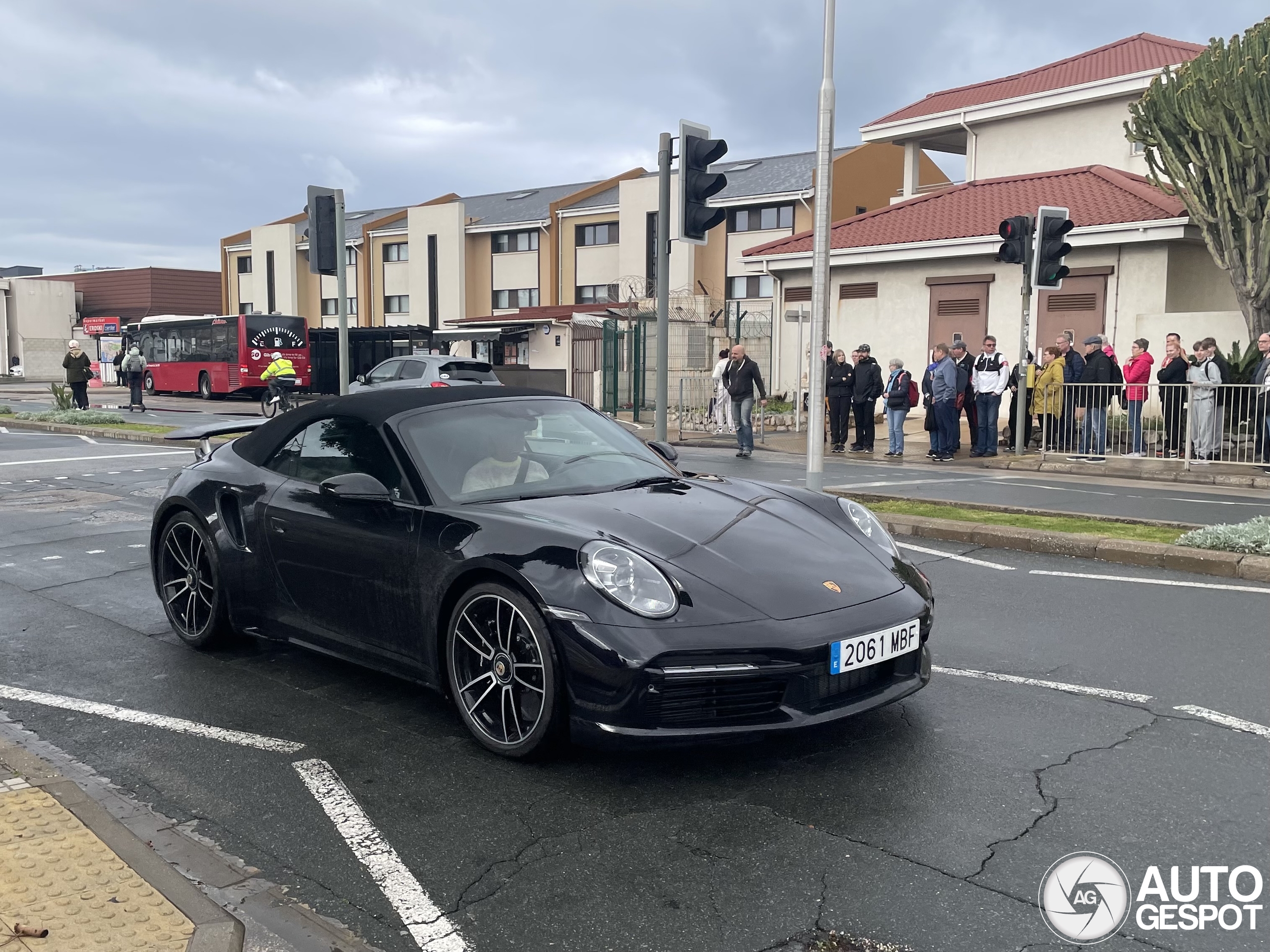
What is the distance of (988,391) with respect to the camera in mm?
17062

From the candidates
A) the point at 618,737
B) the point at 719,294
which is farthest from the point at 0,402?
the point at 618,737

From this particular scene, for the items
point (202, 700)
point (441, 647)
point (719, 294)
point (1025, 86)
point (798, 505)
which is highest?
point (1025, 86)

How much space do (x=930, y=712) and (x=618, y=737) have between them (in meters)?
1.53

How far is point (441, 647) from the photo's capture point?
436 centimetres

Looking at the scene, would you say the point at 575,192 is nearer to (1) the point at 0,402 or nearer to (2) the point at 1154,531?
(1) the point at 0,402

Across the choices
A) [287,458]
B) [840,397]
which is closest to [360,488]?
[287,458]

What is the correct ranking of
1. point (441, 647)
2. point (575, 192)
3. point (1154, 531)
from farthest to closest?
point (575, 192) → point (1154, 531) → point (441, 647)

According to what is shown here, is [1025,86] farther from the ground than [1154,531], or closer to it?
farther from the ground

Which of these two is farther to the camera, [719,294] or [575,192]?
[575,192]

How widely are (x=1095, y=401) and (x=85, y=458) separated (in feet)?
46.9

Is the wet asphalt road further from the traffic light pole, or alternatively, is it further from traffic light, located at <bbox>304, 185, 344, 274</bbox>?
traffic light, located at <bbox>304, 185, 344, 274</bbox>

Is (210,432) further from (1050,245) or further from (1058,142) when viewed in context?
(1058,142)

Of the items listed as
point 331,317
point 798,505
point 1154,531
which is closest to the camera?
point 798,505

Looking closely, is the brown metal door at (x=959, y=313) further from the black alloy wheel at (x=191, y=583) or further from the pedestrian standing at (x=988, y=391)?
the black alloy wheel at (x=191, y=583)
